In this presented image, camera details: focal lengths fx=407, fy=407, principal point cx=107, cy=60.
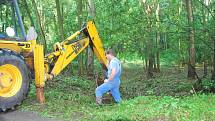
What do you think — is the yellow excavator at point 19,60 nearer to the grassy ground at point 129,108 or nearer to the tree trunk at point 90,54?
the grassy ground at point 129,108

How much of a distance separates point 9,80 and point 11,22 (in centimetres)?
164

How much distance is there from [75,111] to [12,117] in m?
1.53

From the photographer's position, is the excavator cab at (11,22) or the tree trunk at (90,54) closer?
the excavator cab at (11,22)

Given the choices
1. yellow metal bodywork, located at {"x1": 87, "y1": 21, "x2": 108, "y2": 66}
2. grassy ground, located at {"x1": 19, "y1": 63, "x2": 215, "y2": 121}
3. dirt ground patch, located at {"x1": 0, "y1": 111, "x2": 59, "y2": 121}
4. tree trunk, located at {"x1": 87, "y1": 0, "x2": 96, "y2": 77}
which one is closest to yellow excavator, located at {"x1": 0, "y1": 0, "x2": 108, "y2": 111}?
dirt ground patch, located at {"x1": 0, "y1": 111, "x2": 59, "y2": 121}

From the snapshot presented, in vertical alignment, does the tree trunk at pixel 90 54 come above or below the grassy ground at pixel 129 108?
above

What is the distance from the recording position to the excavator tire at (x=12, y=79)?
9.63 metres

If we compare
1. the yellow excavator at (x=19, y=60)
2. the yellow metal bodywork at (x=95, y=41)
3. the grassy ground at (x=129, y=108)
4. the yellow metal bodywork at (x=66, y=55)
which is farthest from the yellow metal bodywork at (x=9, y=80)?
the yellow metal bodywork at (x=95, y=41)

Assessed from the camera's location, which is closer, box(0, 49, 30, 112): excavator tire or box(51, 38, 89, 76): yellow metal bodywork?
box(0, 49, 30, 112): excavator tire

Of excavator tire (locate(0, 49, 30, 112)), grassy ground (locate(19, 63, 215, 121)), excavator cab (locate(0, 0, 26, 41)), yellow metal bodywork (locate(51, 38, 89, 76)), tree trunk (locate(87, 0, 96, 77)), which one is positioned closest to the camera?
grassy ground (locate(19, 63, 215, 121))

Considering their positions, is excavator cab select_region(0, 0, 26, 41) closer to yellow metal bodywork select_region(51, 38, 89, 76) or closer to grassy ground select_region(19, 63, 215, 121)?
yellow metal bodywork select_region(51, 38, 89, 76)

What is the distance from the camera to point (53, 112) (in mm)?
9867

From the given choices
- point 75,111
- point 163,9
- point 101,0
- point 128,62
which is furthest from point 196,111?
point 128,62

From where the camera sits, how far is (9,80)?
32.4ft

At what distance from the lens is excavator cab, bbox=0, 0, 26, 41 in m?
10.3
